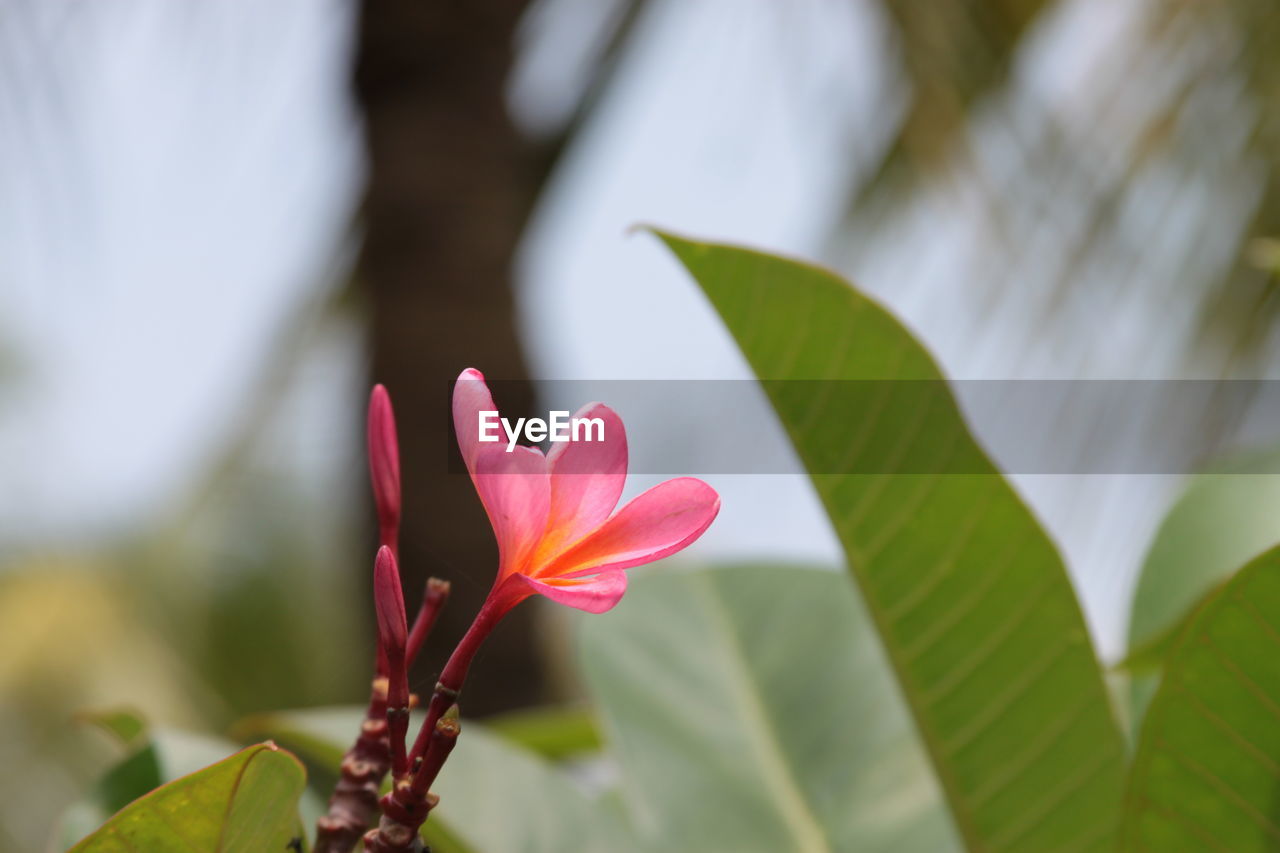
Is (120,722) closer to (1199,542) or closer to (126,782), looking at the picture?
(126,782)

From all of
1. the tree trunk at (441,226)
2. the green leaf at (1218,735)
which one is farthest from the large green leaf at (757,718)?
the tree trunk at (441,226)

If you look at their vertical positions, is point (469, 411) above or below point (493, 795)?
above

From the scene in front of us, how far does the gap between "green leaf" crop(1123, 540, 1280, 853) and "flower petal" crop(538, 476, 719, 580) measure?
5.3 inches

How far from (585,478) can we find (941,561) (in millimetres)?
157

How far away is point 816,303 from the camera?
0.90ft

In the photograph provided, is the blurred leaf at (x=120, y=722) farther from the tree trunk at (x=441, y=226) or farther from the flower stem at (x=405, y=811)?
the tree trunk at (x=441, y=226)

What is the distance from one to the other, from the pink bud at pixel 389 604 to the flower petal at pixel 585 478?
0.07 ft

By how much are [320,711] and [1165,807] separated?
27 cm

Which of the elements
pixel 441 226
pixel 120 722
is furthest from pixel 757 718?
pixel 441 226

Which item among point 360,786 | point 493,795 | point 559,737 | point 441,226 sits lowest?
point 441,226

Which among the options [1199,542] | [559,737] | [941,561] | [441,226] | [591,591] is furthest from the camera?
[441,226]

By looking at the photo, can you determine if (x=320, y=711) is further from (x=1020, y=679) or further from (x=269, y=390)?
(x=269, y=390)

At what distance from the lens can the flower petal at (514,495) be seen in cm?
16

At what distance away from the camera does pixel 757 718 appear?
1.46 feet
